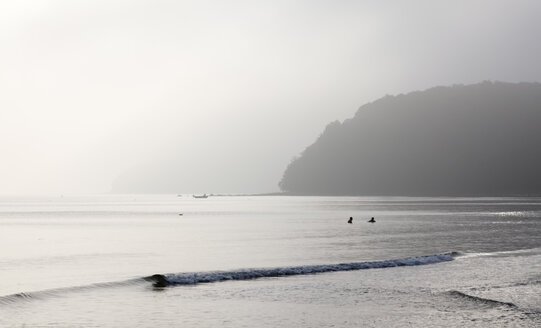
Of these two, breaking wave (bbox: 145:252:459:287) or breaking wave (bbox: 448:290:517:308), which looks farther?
breaking wave (bbox: 145:252:459:287)

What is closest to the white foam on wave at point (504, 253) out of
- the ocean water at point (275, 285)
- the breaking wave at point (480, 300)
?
the ocean water at point (275, 285)

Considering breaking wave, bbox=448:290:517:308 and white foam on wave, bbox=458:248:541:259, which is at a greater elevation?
breaking wave, bbox=448:290:517:308

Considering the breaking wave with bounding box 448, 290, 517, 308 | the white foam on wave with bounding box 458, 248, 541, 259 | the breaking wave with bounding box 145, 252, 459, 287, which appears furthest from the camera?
the white foam on wave with bounding box 458, 248, 541, 259

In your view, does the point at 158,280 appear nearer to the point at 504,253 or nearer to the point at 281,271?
the point at 281,271

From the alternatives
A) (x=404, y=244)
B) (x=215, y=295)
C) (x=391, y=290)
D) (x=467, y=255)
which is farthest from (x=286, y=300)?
(x=404, y=244)

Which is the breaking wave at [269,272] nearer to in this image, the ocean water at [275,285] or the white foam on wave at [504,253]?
the ocean water at [275,285]

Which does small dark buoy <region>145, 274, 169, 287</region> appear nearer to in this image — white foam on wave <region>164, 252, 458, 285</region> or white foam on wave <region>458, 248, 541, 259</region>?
white foam on wave <region>164, 252, 458, 285</region>

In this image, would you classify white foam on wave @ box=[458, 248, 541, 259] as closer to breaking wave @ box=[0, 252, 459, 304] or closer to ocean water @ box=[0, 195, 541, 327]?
ocean water @ box=[0, 195, 541, 327]

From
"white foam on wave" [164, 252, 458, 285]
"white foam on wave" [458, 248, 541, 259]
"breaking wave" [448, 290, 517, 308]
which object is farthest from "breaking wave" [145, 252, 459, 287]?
"breaking wave" [448, 290, 517, 308]

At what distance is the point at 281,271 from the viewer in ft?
150

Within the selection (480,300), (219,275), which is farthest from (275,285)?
(480,300)

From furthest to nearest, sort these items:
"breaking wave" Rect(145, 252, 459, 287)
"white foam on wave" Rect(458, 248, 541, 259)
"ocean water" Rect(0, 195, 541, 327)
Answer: "white foam on wave" Rect(458, 248, 541, 259), "breaking wave" Rect(145, 252, 459, 287), "ocean water" Rect(0, 195, 541, 327)

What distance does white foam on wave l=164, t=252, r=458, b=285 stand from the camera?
4175 centimetres

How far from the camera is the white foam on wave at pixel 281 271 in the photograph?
41.8 meters
